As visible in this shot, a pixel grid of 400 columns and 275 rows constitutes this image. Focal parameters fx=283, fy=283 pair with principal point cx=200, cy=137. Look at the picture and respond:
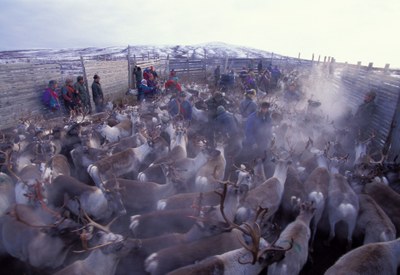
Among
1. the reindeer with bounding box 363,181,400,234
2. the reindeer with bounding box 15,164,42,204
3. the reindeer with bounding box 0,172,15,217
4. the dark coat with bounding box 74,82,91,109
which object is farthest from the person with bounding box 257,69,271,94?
the reindeer with bounding box 0,172,15,217

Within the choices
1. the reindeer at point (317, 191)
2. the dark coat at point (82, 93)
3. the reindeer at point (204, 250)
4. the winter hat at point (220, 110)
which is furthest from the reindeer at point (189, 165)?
the dark coat at point (82, 93)

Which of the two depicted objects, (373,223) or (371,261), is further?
(373,223)

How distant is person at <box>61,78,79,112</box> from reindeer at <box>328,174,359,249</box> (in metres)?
10.5

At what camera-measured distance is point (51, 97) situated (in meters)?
12.1

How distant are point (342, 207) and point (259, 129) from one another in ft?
11.0

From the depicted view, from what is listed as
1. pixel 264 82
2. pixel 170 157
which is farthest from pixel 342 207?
pixel 264 82

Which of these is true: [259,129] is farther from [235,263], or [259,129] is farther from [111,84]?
[111,84]

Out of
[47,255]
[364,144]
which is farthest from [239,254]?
[364,144]

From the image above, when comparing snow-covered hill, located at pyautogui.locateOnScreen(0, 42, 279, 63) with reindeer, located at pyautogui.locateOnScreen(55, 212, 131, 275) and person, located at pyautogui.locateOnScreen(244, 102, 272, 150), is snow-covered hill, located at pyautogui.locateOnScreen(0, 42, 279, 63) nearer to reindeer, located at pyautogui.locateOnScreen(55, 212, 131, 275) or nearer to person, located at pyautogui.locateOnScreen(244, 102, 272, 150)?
person, located at pyautogui.locateOnScreen(244, 102, 272, 150)

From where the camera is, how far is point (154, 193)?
595cm

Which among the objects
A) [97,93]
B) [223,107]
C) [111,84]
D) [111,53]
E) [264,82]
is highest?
[111,53]

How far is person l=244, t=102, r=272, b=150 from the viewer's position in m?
8.02

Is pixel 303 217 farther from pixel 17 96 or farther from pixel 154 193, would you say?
pixel 17 96

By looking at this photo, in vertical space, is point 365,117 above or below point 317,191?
above
